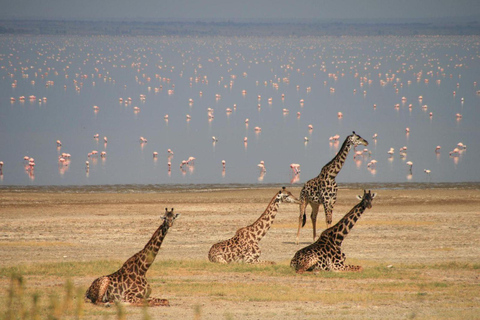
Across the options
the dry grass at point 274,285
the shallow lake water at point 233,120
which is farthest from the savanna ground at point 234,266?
the shallow lake water at point 233,120

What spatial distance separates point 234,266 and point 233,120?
4567 cm

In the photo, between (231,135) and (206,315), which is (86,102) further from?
(206,315)

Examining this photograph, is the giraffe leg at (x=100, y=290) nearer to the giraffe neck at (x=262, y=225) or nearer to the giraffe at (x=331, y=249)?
the giraffe at (x=331, y=249)

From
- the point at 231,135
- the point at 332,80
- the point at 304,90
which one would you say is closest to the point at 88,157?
the point at 231,135

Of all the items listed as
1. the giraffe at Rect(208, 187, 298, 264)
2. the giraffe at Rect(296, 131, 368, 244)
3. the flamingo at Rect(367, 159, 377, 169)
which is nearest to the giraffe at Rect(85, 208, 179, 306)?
the giraffe at Rect(208, 187, 298, 264)

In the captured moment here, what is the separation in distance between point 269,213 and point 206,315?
16.0 feet

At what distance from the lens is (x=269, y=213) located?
18375 millimetres

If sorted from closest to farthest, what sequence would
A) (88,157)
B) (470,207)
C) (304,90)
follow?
(470,207) < (88,157) < (304,90)

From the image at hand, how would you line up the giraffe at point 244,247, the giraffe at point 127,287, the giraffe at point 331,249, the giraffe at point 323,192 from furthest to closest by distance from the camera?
the giraffe at point 323,192 → the giraffe at point 244,247 → the giraffe at point 331,249 → the giraffe at point 127,287

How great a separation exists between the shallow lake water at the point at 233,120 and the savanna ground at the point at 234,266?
836cm

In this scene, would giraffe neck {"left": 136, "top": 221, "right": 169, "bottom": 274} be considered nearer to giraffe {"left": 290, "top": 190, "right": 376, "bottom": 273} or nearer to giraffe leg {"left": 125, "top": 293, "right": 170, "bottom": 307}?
giraffe leg {"left": 125, "top": 293, "right": 170, "bottom": 307}

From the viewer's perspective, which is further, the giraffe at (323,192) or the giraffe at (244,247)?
the giraffe at (323,192)

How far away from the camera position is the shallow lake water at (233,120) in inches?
1634

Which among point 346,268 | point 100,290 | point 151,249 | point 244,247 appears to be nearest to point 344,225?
point 346,268
